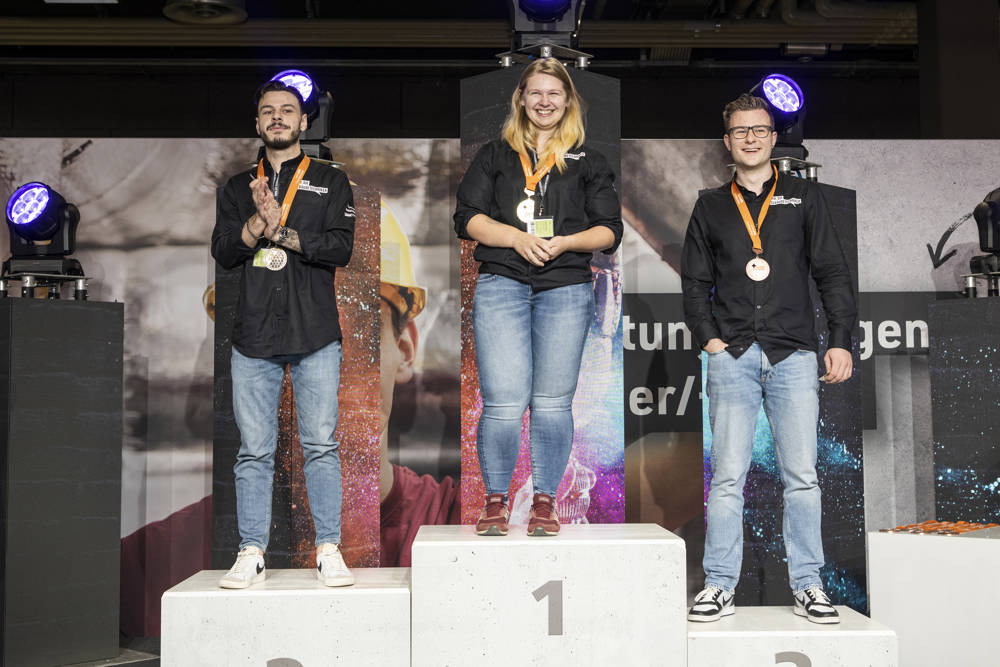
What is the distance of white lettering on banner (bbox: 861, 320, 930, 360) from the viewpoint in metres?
5.45

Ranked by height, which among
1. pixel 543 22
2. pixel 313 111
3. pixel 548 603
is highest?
pixel 543 22

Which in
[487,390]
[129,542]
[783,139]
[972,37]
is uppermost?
[972,37]

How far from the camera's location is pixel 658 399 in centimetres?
539

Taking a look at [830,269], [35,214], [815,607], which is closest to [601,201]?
[830,269]

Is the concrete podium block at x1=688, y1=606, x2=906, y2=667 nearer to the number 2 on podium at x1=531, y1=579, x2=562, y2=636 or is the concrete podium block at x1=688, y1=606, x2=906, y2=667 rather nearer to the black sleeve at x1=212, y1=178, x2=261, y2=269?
the number 2 on podium at x1=531, y1=579, x2=562, y2=636

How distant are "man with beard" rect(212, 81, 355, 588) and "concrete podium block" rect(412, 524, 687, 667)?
1.10 feet

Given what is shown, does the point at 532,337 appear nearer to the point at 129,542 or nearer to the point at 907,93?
the point at 129,542

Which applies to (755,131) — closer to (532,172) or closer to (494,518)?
(532,172)

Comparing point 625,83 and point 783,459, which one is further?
point 625,83

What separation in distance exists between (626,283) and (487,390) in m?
2.53

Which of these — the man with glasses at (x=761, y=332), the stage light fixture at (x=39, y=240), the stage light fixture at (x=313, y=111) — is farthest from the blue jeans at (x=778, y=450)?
the stage light fixture at (x=39, y=240)

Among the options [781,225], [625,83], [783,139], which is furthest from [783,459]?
[625,83]

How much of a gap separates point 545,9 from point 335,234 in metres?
1.39

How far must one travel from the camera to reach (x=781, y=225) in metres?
3.11
